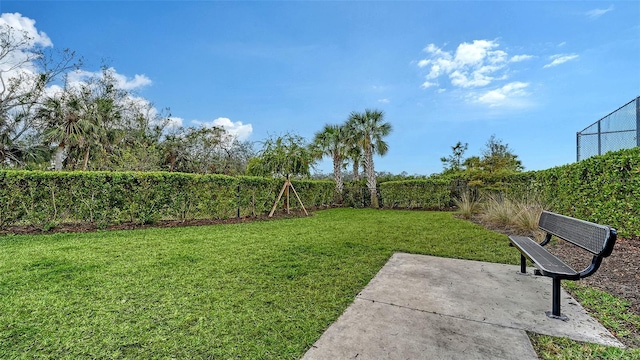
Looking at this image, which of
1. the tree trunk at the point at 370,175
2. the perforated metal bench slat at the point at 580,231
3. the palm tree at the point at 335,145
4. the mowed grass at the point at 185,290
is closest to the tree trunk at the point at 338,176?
the palm tree at the point at 335,145

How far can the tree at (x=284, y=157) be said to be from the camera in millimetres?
10469

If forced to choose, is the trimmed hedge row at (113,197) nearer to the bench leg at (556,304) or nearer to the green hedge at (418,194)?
the bench leg at (556,304)

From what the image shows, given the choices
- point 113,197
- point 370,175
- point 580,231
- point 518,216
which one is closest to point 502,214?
Answer: point 518,216

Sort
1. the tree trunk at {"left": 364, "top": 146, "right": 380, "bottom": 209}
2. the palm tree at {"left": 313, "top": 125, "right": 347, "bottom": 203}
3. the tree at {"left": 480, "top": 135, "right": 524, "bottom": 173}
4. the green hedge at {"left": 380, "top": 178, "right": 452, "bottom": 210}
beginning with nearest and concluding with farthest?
the tree at {"left": 480, "top": 135, "right": 524, "bottom": 173} < the green hedge at {"left": 380, "top": 178, "right": 452, "bottom": 210} < the tree trunk at {"left": 364, "top": 146, "right": 380, "bottom": 209} < the palm tree at {"left": 313, "top": 125, "right": 347, "bottom": 203}

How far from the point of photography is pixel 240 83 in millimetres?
12891

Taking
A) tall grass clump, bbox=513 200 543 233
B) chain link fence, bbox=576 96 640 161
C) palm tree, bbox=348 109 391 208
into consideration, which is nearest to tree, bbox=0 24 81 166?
palm tree, bbox=348 109 391 208

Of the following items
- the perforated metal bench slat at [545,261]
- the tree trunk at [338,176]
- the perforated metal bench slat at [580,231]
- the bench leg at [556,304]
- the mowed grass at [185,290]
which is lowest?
the mowed grass at [185,290]

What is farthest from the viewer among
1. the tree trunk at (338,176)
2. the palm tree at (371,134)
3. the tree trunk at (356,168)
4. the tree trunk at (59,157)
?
the tree trunk at (356,168)

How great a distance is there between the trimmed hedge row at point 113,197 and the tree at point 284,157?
1.34 meters

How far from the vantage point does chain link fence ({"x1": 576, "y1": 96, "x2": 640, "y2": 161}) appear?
5676 mm

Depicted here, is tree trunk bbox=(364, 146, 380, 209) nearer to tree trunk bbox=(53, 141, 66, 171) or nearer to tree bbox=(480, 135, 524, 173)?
tree bbox=(480, 135, 524, 173)

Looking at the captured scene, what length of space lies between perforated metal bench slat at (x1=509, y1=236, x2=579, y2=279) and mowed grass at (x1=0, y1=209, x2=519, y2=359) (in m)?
1.03

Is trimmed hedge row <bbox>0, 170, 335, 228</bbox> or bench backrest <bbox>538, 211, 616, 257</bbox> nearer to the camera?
bench backrest <bbox>538, 211, 616, 257</bbox>

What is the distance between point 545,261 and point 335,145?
14.5m
